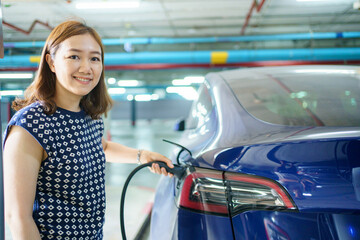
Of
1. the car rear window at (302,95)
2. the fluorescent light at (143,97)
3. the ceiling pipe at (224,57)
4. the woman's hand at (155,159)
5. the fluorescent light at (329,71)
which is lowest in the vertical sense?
the woman's hand at (155,159)

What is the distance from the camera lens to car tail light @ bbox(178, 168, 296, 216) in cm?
91

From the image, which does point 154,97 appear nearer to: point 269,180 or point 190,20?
point 190,20

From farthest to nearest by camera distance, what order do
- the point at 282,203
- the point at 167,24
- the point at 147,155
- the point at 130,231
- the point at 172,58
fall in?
the point at 167,24 → the point at 172,58 → the point at 130,231 → the point at 147,155 → the point at 282,203

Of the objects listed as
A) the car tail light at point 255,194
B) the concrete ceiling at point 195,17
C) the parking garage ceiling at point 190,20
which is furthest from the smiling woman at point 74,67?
the concrete ceiling at point 195,17

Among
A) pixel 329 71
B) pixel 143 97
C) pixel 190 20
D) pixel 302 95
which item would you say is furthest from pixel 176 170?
pixel 143 97

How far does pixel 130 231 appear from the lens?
2.91 m

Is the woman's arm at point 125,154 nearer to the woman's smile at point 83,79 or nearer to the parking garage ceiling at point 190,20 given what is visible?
the woman's smile at point 83,79

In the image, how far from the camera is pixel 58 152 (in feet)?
3.69

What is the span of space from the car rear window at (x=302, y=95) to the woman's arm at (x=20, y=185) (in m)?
0.89

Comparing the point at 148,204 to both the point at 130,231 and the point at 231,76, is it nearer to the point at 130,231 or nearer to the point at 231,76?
the point at 130,231

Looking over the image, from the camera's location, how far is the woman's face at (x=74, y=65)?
1173 millimetres

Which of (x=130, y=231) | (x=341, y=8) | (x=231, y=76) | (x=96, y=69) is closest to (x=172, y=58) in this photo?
(x=341, y=8)

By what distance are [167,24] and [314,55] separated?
488cm

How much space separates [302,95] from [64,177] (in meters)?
1.19
